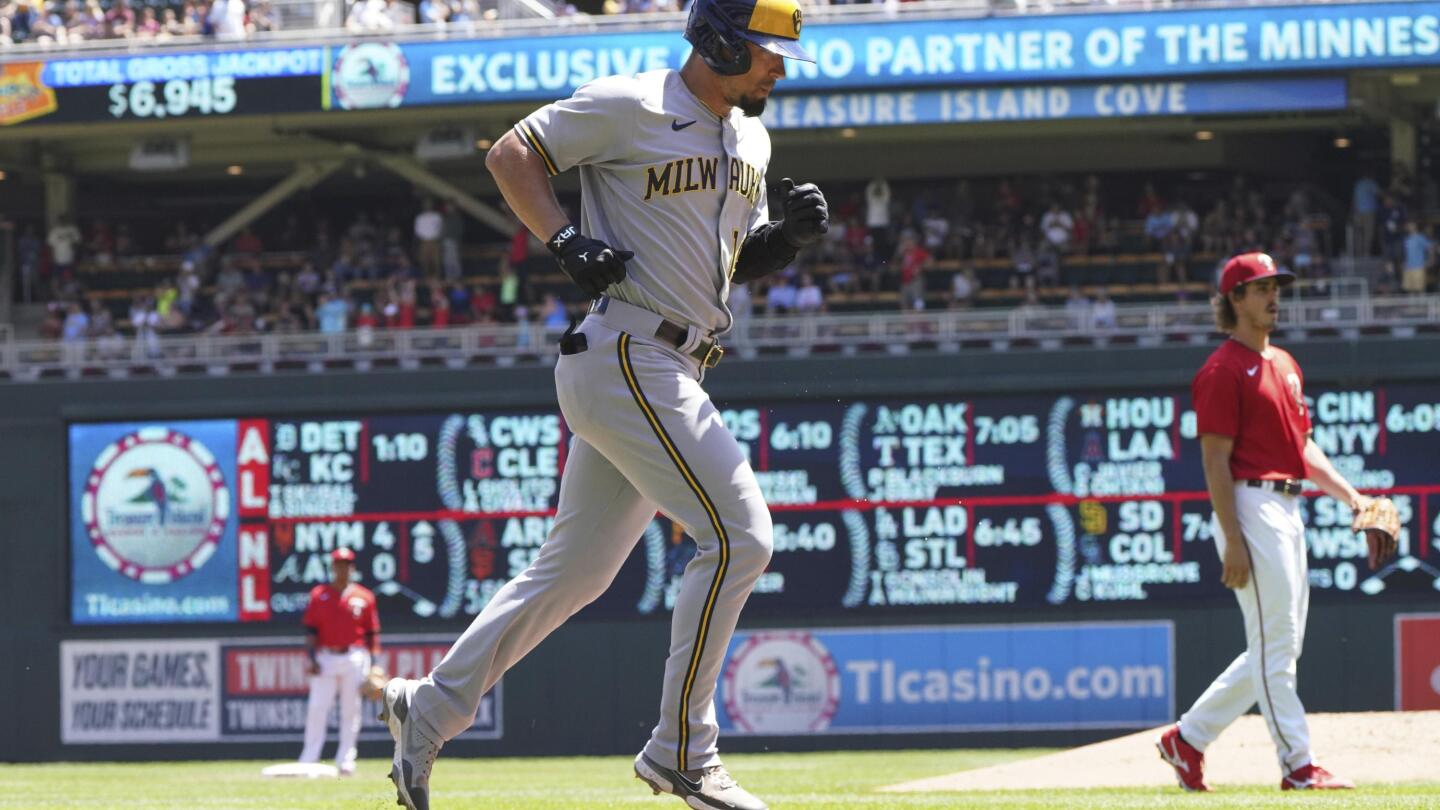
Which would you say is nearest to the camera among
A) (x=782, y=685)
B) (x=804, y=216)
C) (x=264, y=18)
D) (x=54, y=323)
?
(x=804, y=216)

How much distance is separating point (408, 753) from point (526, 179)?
5.21 ft

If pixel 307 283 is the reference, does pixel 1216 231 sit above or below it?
above

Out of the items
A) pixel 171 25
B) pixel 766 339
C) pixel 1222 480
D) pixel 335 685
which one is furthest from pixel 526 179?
pixel 171 25

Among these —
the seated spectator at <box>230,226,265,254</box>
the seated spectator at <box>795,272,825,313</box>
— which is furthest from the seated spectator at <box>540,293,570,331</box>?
the seated spectator at <box>230,226,265,254</box>

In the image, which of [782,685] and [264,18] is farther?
[264,18]

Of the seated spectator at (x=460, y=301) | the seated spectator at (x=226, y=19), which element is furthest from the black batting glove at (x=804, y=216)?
the seated spectator at (x=226, y=19)

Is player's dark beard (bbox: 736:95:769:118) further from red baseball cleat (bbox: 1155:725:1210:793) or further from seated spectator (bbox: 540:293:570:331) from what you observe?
seated spectator (bbox: 540:293:570:331)

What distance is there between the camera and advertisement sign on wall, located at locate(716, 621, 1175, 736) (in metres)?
21.0

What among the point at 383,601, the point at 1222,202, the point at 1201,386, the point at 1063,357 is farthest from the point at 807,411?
the point at 1201,386

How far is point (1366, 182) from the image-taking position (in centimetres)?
2483

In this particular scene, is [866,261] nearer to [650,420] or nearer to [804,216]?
[804,216]

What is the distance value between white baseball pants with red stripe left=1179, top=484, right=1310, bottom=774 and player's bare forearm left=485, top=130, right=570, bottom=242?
3810mm

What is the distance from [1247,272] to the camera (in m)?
9.43

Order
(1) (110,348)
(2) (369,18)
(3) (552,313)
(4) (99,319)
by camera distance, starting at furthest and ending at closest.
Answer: (4) (99,319), (2) (369,18), (3) (552,313), (1) (110,348)
